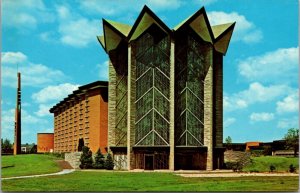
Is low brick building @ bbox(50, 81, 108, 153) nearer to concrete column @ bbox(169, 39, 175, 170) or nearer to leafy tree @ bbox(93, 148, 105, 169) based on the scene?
leafy tree @ bbox(93, 148, 105, 169)

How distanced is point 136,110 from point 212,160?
11129mm

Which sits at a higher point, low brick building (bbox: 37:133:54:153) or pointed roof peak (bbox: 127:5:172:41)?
pointed roof peak (bbox: 127:5:172:41)

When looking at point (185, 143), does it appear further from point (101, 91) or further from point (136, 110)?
point (101, 91)

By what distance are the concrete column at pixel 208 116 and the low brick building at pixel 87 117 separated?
1537 centimetres

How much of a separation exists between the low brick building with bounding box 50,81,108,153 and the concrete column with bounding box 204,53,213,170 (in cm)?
1537

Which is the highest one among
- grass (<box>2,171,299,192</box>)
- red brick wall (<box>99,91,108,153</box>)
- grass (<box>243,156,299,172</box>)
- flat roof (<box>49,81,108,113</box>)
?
flat roof (<box>49,81,108,113</box>)

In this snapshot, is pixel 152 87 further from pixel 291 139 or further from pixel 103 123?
pixel 291 139

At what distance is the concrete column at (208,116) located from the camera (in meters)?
52.3

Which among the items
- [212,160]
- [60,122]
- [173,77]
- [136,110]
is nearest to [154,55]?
[173,77]

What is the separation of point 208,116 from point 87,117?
20.7 metres

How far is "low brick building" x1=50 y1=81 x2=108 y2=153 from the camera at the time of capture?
200ft

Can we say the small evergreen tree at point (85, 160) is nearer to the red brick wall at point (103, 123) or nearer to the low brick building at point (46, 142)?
the red brick wall at point (103, 123)

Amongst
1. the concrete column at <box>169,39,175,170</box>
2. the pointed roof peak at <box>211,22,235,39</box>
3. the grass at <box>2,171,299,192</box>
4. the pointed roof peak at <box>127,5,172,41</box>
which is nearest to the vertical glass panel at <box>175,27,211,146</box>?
the concrete column at <box>169,39,175,170</box>

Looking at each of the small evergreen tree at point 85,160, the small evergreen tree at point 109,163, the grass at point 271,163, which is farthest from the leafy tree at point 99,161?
the grass at point 271,163
